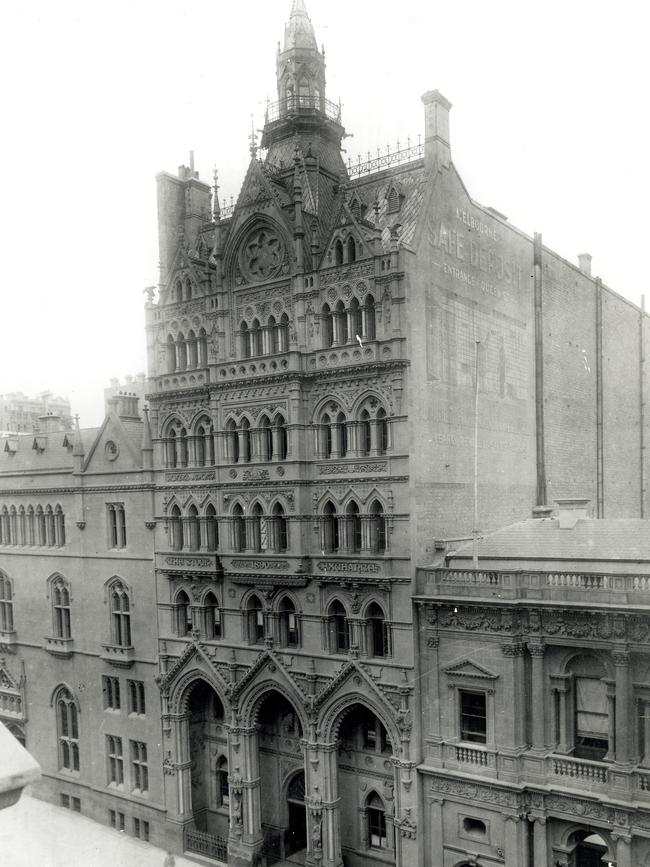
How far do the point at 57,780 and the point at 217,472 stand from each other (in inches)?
832

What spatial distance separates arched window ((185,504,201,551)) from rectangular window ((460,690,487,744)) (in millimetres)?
14282

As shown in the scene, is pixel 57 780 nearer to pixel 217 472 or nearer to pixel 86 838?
pixel 86 838

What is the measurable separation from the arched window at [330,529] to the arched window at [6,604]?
75.2 feet

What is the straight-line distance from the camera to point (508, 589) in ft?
88.3

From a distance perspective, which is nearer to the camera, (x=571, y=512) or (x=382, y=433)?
(x=382, y=433)

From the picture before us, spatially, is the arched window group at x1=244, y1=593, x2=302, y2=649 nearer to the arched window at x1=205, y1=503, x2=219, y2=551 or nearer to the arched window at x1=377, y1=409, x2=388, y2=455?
the arched window at x1=205, y1=503, x2=219, y2=551

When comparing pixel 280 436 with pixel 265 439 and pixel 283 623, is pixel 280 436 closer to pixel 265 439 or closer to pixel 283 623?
pixel 265 439

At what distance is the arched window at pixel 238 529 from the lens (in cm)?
3375

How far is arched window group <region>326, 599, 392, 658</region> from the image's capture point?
98.3ft

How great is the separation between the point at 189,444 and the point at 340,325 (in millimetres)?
9854

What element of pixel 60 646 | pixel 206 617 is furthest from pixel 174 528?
pixel 60 646

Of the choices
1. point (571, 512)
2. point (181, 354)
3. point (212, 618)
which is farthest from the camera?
point (181, 354)

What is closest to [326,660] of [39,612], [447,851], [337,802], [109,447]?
[337,802]

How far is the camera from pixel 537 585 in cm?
2659
